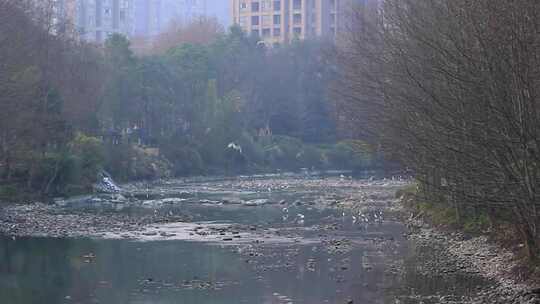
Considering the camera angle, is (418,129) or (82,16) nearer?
(418,129)

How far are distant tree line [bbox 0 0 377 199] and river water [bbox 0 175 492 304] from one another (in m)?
6.93

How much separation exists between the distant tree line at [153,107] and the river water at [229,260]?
6.93m

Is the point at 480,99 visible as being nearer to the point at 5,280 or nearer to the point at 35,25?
the point at 5,280

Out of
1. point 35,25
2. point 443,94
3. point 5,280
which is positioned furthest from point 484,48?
point 35,25

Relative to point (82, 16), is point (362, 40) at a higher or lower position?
lower

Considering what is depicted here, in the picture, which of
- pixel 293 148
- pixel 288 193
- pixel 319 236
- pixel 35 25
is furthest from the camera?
pixel 293 148

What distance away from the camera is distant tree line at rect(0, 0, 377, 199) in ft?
192

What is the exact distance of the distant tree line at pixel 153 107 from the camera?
192 feet

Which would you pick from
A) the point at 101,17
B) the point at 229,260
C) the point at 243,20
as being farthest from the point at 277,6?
the point at 229,260

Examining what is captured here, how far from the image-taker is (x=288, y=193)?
234ft

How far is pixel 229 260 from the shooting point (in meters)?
33.5

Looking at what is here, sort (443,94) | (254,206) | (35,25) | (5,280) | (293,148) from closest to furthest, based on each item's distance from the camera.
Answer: (443,94)
(5,280)
(254,206)
(35,25)
(293,148)

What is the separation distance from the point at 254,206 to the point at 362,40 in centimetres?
1501

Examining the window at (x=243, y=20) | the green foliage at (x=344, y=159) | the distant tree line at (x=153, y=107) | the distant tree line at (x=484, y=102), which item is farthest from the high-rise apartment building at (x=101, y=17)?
the distant tree line at (x=484, y=102)
